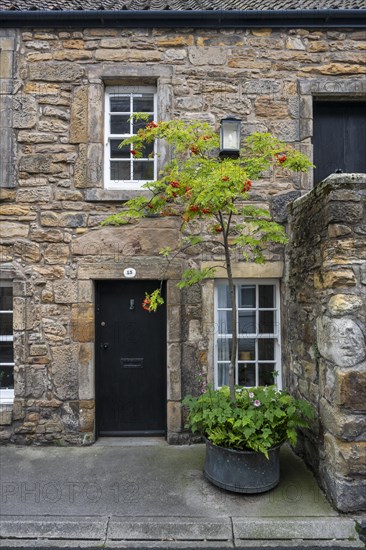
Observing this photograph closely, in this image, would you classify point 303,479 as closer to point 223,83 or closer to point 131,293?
point 131,293

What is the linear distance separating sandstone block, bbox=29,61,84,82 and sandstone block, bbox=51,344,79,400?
A: 3.46 m

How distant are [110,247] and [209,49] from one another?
2910mm

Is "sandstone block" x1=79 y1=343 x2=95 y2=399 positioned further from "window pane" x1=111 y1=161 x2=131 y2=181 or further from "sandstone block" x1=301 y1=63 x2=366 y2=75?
"sandstone block" x1=301 y1=63 x2=366 y2=75

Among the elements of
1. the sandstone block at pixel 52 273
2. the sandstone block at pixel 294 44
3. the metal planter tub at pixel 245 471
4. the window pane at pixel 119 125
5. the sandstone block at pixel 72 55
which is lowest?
the metal planter tub at pixel 245 471

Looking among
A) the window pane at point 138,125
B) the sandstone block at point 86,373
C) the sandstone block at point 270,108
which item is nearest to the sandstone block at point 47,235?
the sandstone block at point 86,373

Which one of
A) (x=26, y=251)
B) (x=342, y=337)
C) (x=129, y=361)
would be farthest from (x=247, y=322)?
(x=26, y=251)

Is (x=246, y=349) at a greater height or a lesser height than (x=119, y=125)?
lesser

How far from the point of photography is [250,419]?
3.67m

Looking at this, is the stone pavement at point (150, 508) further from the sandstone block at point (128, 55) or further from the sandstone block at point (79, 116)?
the sandstone block at point (128, 55)

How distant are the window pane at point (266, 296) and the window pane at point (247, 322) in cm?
20

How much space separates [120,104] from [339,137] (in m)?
3.04

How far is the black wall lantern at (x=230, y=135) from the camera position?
465 centimetres

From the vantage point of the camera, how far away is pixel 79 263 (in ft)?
16.0

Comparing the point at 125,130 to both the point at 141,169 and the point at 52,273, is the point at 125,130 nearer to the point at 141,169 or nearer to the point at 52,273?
the point at 141,169
